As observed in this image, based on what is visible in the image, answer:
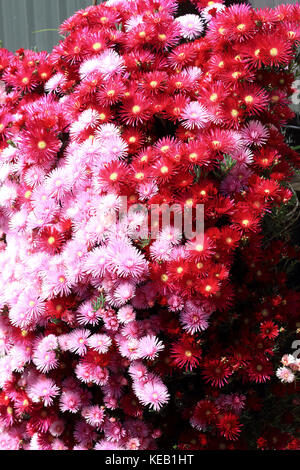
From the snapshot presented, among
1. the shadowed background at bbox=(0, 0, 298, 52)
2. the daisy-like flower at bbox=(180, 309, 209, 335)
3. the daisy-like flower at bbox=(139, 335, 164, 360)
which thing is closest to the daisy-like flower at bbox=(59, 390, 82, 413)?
the daisy-like flower at bbox=(139, 335, 164, 360)

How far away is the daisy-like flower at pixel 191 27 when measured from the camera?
1568 mm

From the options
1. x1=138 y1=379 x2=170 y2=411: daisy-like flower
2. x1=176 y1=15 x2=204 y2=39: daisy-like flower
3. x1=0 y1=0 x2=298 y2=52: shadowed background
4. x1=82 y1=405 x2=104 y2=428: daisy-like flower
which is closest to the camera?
x1=138 y1=379 x2=170 y2=411: daisy-like flower

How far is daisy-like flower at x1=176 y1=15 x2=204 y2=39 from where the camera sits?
5.15ft

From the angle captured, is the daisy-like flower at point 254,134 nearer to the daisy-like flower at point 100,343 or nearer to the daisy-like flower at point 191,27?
the daisy-like flower at point 191,27

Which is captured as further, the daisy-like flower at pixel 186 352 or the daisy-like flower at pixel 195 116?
the daisy-like flower at pixel 195 116

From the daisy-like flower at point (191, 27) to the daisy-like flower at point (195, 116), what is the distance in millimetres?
381

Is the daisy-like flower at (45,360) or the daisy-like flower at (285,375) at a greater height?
the daisy-like flower at (45,360)

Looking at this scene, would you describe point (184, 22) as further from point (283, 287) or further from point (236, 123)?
point (283, 287)

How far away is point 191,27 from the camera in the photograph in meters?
1.57

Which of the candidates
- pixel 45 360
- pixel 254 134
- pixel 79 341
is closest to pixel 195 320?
pixel 79 341

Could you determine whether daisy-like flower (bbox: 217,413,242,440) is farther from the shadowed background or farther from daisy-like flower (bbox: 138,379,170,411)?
the shadowed background

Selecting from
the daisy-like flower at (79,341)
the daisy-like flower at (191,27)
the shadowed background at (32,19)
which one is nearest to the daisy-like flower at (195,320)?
the daisy-like flower at (79,341)

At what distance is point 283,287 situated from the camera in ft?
4.84
